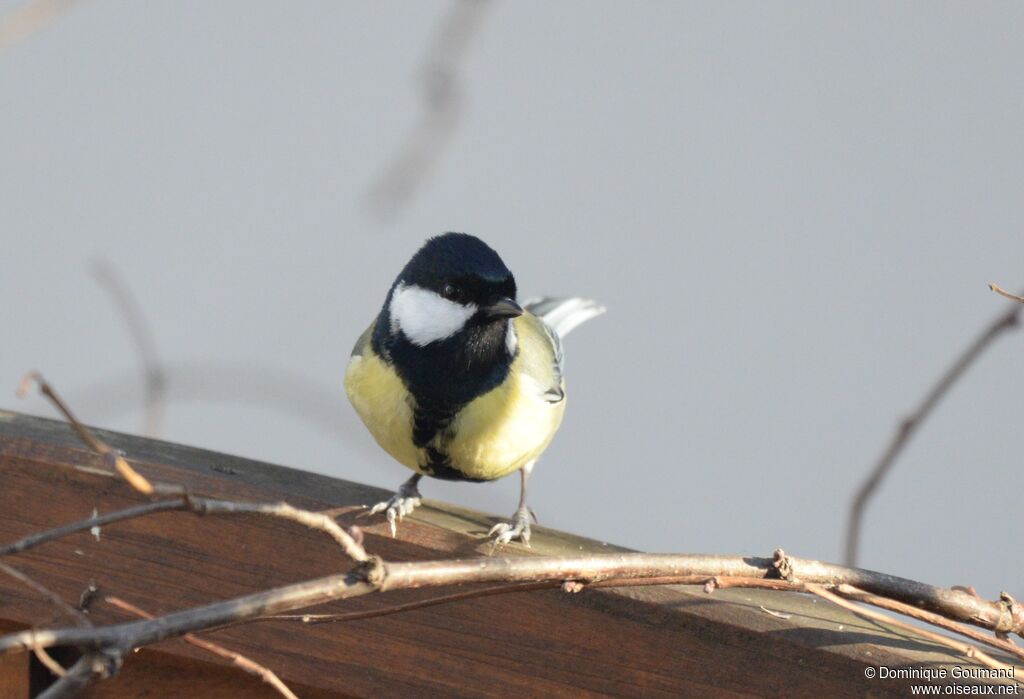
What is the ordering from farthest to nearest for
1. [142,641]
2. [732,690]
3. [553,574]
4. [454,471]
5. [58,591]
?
[454,471] < [58,591] < [732,690] < [553,574] < [142,641]

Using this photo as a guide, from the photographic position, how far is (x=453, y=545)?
1312mm

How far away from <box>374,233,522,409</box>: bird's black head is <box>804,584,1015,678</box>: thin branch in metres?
0.92

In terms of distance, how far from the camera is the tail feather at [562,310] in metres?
2.72

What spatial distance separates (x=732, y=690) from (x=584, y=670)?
0.51 feet

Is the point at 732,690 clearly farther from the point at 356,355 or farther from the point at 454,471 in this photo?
the point at 356,355

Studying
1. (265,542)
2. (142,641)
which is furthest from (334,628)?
(142,641)

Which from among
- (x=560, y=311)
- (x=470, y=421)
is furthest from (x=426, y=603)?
(x=560, y=311)

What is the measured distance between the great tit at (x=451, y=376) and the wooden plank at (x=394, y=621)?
0.54m

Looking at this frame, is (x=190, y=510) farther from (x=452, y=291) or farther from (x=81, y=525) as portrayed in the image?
(x=452, y=291)

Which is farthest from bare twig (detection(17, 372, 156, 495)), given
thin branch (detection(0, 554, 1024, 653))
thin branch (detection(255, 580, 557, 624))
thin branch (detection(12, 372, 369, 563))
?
thin branch (detection(255, 580, 557, 624))

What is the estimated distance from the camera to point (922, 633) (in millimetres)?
1148

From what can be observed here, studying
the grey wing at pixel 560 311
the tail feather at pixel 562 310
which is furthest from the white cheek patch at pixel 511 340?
the tail feather at pixel 562 310

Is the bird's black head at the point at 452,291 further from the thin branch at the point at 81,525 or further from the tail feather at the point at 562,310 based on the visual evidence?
the thin branch at the point at 81,525

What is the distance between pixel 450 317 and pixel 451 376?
100mm
